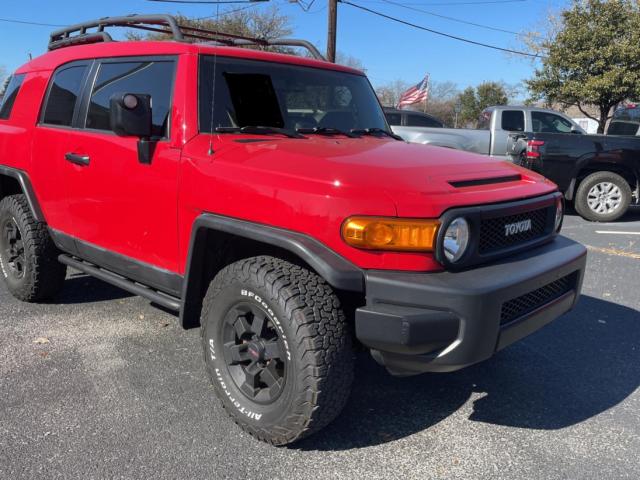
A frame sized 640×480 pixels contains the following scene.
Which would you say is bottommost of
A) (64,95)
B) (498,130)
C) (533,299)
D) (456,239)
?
(533,299)

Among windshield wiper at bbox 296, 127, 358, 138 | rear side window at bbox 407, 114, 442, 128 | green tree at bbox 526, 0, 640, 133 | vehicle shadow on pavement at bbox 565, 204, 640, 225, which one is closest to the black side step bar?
windshield wiper at bbox 296, 127, 358, 138

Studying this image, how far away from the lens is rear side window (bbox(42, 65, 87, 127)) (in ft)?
12.5

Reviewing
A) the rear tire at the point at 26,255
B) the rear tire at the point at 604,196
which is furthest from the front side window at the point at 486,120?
the rear tire at the point at 26,255

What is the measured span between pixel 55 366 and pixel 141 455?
3.97 feet

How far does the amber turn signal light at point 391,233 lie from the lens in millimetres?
2260

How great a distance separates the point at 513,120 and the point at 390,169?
942cm

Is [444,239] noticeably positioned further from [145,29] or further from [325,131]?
[145,29]

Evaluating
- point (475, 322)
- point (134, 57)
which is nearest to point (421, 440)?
point (475, 322)

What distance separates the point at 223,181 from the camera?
8.70ft

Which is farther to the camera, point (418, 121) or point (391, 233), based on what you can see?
point (418, 121)

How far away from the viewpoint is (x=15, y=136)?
4.35 meters

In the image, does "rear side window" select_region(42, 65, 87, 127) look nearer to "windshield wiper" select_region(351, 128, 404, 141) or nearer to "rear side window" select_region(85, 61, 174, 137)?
"rear side window" select_region(85, 61, 174, 137)

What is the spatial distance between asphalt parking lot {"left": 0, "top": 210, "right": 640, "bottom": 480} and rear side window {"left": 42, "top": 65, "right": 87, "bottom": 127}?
148 cm

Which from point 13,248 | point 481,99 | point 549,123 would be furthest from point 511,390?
point 481,99
